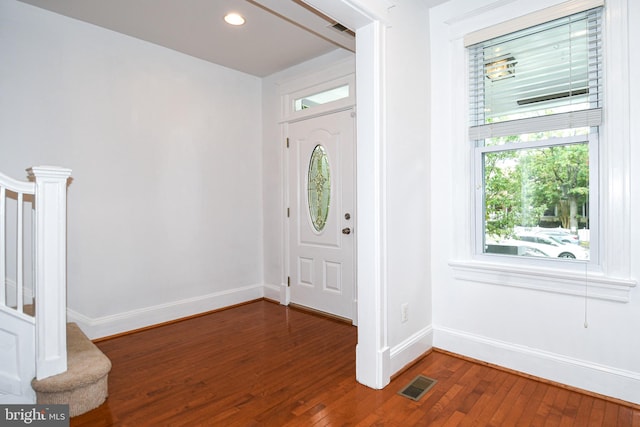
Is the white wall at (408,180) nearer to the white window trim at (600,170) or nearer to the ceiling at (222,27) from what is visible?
the white window trim at (600,170)

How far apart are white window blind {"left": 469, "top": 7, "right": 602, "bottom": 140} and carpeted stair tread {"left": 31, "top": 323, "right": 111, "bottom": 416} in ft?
10.1

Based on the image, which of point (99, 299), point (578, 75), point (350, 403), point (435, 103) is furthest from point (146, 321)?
point (578, 75)

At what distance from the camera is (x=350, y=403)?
216 centimetres

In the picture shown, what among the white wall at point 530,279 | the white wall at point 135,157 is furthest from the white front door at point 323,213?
the white wall at point 530,279

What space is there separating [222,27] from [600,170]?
10.4 ft

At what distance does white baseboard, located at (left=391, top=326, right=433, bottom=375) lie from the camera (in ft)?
8.23

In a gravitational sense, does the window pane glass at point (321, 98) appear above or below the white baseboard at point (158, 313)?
above

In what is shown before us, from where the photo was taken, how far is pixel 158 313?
362 centimetres

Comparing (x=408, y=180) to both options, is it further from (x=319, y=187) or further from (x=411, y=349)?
(x=319, y=187)

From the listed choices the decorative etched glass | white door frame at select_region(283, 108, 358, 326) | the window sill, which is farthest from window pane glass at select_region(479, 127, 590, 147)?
the decorative etched glass

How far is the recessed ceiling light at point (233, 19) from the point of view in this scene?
9.89ft

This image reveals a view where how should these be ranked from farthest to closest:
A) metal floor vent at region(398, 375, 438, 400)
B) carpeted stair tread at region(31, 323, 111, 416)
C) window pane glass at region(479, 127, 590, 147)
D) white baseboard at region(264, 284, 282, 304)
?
white baseboard at region(264, 284, 282, 304) < window pane glass at region(479, 127, 590, 147) < metal floor vent at region(398, 375, 438, 400) < carpeted stair tread at region(31, 323, 111, 416)

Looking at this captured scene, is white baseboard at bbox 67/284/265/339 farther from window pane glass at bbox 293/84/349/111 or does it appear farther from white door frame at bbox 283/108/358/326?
window pane glass at bbox 293/84/349/111

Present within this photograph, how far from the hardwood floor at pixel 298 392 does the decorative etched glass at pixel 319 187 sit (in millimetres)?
→ 1324
